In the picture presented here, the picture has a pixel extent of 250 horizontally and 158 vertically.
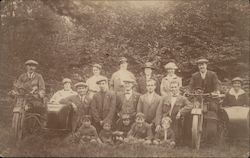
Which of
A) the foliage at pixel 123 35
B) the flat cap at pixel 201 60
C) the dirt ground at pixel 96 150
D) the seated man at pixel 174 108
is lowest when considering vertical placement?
the dirt ground at pixel 96 150

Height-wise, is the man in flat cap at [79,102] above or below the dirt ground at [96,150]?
above

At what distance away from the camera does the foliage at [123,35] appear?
21.2 ft

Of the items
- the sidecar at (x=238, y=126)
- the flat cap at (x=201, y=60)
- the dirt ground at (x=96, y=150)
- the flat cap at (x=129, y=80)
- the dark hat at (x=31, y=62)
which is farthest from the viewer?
the dark hat at (x=31, y=62)

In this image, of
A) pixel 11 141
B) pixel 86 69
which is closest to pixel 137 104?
pixel 86 69

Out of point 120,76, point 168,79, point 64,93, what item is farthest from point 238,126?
point 64,93

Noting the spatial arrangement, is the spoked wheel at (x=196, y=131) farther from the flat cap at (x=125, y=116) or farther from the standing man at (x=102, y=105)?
the standing man at (x=102, y=105)

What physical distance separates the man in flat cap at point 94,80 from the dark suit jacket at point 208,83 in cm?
137

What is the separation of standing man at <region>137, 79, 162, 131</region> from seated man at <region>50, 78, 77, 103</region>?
1026mm

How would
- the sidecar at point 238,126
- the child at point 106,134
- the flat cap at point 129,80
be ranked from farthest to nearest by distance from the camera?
the flat cap at point 129,80
the child at point 106,134
the sidecar at point 238,126

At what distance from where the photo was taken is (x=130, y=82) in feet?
21.5

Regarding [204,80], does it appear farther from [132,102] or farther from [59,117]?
[59,117]

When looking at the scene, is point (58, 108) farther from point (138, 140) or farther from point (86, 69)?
point (138, 140)

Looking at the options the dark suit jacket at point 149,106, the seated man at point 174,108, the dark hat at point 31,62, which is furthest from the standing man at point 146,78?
the dark hat at point 31,62

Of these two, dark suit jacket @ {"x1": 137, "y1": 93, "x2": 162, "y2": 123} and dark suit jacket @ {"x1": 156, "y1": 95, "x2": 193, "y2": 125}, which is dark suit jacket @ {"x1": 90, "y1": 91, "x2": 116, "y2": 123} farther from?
dark suit jacket @ {"x1": 156, "y1": 95, "x2": 193, "y2": 125}
